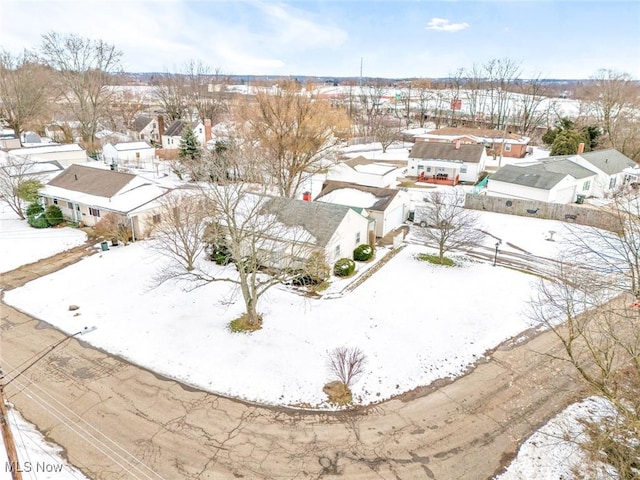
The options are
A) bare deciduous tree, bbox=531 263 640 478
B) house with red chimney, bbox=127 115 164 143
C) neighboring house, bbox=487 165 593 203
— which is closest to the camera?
bare deciduous tree, bbox=531 263 640 478

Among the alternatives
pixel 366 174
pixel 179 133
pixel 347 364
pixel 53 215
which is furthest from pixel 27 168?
pixel 347 364

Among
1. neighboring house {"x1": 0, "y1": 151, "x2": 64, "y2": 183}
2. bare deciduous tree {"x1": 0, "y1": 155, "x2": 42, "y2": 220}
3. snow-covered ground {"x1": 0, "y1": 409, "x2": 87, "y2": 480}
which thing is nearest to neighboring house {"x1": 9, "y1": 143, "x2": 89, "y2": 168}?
neighboring house {"x1": 0, "y1": 151, "x2": 64, "y2": 183}

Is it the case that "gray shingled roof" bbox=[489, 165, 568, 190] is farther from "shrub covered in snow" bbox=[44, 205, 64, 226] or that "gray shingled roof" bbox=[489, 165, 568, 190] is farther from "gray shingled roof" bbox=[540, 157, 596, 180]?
"shrub covered in snow" bbox=[44, 205, 64, 226]

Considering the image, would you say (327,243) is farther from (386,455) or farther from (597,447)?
(597,447)

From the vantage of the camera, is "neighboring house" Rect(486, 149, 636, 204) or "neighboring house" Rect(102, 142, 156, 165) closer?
"neighboring house" Rect(486, 149, 636, 204)

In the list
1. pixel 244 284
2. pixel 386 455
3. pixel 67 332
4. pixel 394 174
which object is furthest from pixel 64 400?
pixel 394 174
